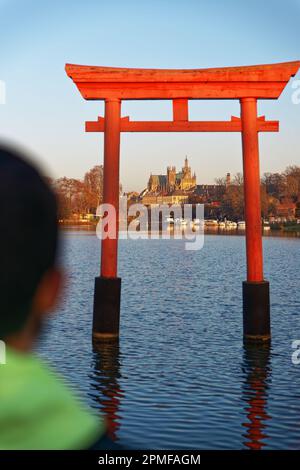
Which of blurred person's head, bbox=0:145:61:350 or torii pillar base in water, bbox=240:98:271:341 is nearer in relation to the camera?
blurred person's head, bbox=0:145:61:350

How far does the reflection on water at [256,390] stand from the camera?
743cm

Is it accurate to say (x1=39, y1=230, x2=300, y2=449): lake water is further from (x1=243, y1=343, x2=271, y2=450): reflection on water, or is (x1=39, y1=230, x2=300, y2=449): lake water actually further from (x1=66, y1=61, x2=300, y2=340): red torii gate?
(x1=66, y1=61, x2=300, y2=340): red torii gate

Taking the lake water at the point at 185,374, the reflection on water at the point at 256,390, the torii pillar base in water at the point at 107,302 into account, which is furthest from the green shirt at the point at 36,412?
the torii pillar base in water at the point at 107,302

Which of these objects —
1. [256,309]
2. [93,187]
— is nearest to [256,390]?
[256,309]

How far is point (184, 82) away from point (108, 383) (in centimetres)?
588

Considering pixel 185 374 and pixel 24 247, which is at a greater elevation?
pixel 24 247

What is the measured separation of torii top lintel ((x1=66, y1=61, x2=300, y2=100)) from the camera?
1180 centimetres

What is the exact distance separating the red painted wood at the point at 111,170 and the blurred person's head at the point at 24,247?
10.6 metres

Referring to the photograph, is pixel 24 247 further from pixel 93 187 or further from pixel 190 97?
pixel 93 187

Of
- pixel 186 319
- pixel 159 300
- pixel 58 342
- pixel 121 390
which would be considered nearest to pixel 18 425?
pixel 121 390

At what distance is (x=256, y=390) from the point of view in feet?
31.4

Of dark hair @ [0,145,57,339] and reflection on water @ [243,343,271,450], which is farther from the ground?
dark hair @ [0,145,57,339]

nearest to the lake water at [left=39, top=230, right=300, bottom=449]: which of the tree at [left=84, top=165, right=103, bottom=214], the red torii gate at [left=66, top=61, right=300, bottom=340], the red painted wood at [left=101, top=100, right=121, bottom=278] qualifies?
the red torii gate at [left=66, top=61, right=300, bottom=340]

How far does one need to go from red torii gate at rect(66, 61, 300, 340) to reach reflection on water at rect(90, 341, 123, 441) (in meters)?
0.47
